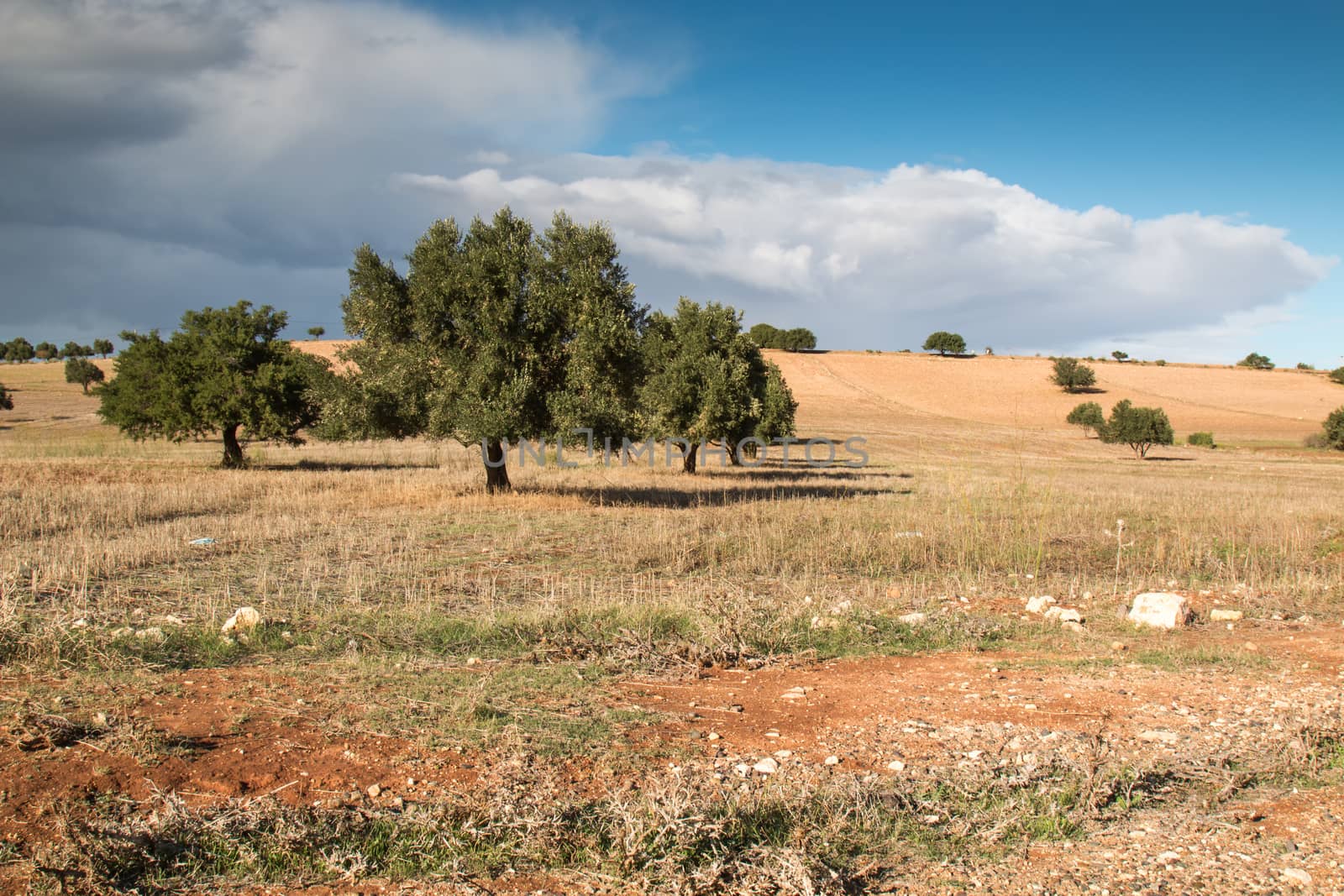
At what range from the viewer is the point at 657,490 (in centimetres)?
2812

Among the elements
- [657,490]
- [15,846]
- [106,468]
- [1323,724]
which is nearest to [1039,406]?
[657,490]

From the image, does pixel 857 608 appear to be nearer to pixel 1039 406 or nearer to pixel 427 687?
pixel 427 687

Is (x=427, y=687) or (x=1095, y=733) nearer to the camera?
(x=1095, y=733)

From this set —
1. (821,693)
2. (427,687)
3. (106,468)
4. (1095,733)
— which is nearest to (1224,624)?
(1095,733)

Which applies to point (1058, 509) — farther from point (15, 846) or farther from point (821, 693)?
point (15, 846)

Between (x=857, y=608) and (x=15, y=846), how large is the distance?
8396 millimetres

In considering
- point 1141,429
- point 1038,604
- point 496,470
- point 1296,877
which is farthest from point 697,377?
point 1141,429

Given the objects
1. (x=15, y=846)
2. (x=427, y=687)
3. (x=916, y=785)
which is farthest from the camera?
(x=427, y=687)

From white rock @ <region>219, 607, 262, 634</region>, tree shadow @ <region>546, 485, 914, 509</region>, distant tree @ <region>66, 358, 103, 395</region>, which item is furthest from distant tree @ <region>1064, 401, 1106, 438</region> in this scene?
distant tree @ <region>66, 358, 103, 395</region>

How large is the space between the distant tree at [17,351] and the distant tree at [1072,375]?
14722 cm

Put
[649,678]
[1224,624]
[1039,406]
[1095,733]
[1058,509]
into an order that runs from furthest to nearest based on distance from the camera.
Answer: [1039,406]
[1058,509]
[1224,624]
[649,678]
[1095,733]

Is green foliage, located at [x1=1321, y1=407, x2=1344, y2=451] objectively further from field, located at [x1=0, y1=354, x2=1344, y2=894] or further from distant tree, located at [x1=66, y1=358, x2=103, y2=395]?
distant tree, located at [x1=66, y1=358, x2=103, y2=395]

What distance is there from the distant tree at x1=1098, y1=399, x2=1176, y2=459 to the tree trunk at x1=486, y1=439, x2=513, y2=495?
152 ft

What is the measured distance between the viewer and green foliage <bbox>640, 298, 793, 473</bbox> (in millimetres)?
32562
